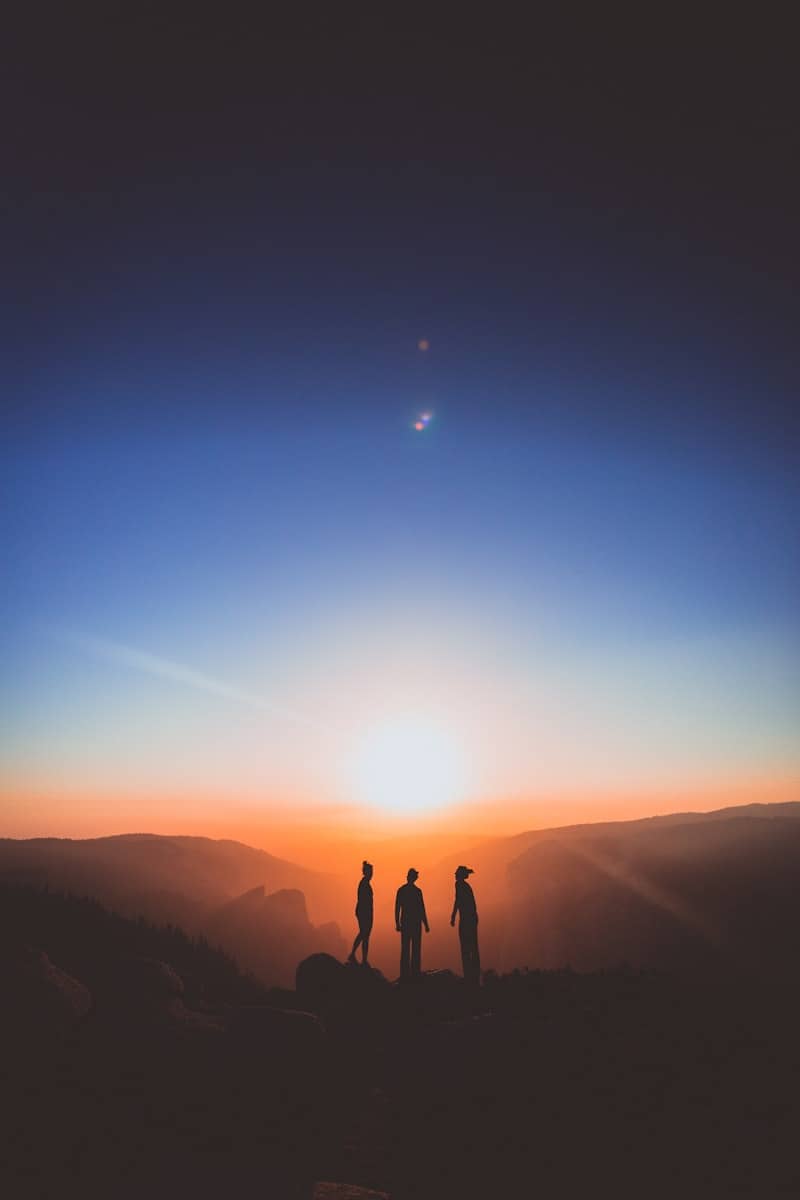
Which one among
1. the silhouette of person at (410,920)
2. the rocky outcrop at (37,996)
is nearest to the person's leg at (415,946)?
the silhouette of person at (410,920)

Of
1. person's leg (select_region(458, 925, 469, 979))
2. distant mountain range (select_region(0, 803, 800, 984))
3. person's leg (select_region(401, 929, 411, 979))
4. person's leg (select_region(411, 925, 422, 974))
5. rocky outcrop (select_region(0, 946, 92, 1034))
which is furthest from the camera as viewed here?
distant mountain range (select_region(0, 803, 800, 984))

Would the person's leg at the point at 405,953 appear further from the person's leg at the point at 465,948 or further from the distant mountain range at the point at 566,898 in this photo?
the distant mountain range at the point at 566,898

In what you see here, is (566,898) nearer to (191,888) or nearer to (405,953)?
(191,888)

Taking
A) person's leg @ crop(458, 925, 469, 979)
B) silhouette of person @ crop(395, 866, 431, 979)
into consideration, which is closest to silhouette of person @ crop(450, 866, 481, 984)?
person's leg @ crop(458, 925, 469, 979)

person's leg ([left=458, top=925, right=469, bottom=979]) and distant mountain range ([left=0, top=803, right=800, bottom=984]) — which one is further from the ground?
person's leg ([left=458, top=925, right=469, bottom=979])

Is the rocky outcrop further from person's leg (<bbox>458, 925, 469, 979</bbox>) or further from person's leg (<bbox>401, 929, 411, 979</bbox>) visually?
person's leg (<bbox>458, 925, 469, 979</bbox>)

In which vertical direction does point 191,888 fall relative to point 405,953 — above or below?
below

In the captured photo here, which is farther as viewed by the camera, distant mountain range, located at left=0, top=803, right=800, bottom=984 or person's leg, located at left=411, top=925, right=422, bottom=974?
distant mountain range, located at left=0, top=803, right=800, bottom=984

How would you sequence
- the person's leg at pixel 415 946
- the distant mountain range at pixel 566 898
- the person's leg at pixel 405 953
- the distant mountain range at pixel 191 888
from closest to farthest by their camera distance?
the person's leg at pixel 415 946 < the person's leg at pixel 405 953 < the distant mountain range at pixel 566 898 < the distant mountain range at pixel 191 888

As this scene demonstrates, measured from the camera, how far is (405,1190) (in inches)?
263

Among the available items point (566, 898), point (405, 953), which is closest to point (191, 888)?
point (566, 898)

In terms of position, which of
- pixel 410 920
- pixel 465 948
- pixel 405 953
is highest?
pixel 410 920

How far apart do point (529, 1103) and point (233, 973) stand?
21.4m

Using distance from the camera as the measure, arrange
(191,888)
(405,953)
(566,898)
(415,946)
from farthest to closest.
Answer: (191,888), (566,898), (405,953), (415,946)
